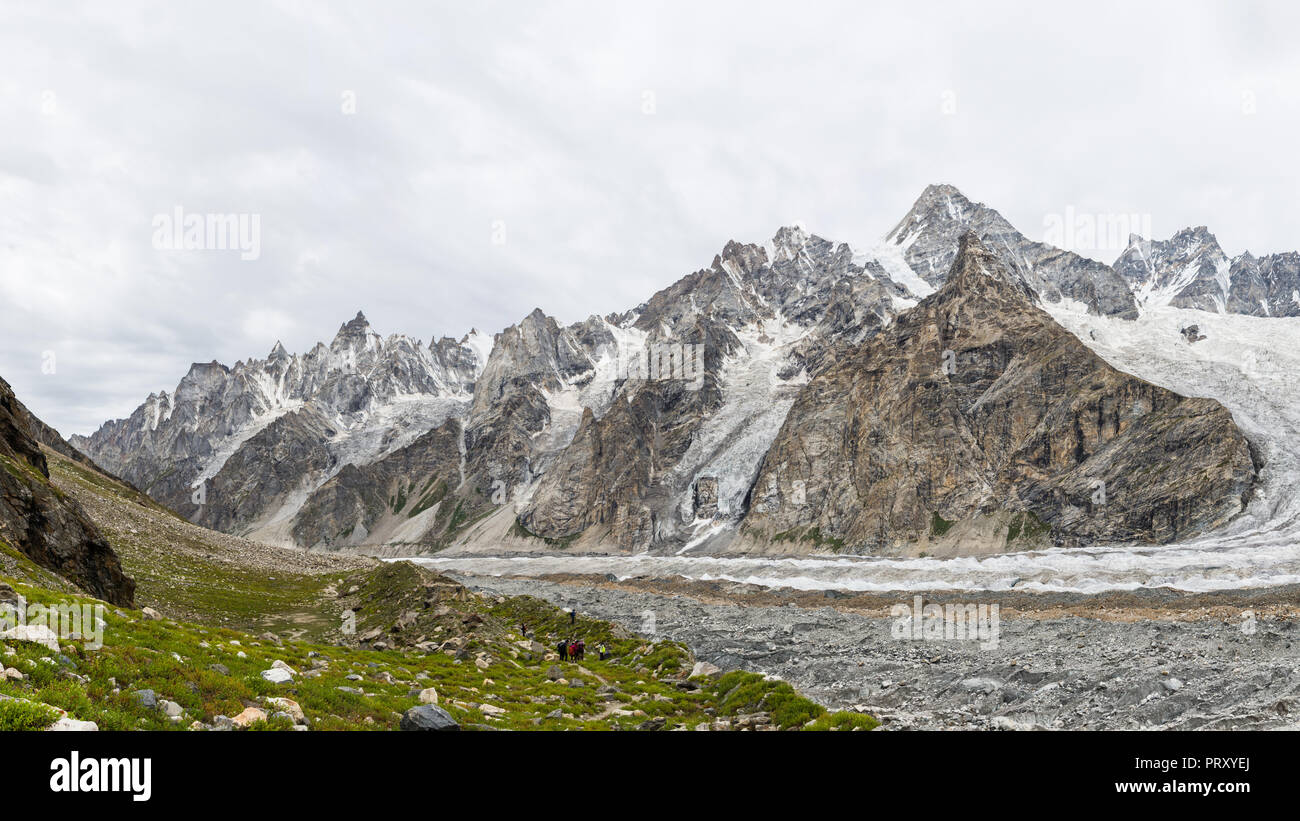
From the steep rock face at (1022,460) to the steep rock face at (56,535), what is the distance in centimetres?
16162

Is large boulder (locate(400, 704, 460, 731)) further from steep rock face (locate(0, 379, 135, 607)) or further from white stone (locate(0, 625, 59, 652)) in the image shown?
steep rock face (locate(0, 379, 135, 607))

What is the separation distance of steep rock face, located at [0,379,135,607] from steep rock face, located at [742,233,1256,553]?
530 ft

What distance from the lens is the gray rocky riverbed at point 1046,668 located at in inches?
835

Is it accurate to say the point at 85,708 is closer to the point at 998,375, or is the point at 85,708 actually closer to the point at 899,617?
the point at 899,617

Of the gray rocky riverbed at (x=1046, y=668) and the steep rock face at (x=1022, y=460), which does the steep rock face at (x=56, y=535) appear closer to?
the gray rocky riverbed at (x=1046, y=668)

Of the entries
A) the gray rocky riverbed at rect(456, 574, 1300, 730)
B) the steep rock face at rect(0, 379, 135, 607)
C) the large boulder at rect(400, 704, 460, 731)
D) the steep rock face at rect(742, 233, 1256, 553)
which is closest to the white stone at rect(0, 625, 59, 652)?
the large boulder at rect(400, 704, 460, 731)

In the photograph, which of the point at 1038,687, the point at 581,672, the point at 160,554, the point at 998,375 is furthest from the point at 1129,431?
the point at 160,554

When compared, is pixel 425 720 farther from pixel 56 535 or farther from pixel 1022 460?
pixel 1022 460

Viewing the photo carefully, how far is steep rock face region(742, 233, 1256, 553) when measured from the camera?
13362 centimetres

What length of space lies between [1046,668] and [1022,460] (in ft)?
518

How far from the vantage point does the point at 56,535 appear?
31344 millimetres

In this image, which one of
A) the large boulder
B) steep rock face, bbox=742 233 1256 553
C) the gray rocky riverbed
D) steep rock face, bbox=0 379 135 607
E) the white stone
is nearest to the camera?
the white stone
